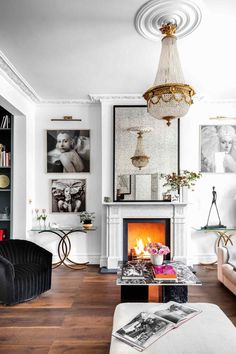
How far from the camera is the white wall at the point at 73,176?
5.35 metres

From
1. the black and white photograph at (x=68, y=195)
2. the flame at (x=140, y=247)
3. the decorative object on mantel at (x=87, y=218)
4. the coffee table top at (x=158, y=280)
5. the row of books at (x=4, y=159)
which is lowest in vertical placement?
the flame at (x=140, y=247)

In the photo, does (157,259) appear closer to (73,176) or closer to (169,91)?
(169,91)

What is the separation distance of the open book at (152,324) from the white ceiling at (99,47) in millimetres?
2623

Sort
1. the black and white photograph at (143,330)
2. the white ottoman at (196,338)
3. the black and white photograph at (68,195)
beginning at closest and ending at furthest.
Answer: the white ottoman at (196,338) < the black and white photograph at (143,330) < the black and white photograph at (68,195)

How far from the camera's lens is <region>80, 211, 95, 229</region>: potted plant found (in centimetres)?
501

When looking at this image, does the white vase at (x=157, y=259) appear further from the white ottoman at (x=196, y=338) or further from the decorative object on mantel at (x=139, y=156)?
the decorative object on mantel at (x=139, y=156)

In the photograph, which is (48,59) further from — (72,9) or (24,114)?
(24,114)

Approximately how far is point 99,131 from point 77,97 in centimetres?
73

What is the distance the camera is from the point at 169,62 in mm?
2617

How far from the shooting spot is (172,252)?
4938mm

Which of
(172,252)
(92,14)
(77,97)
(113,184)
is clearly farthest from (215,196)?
(92,14)

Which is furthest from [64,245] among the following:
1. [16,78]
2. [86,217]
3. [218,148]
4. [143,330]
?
[143,330]

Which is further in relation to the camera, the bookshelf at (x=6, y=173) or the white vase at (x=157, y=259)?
the bookshelf at (x=6, y=173)

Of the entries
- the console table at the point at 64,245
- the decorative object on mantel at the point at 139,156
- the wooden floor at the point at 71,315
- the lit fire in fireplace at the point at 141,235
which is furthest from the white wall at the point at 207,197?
the console table at the point at 64,245
